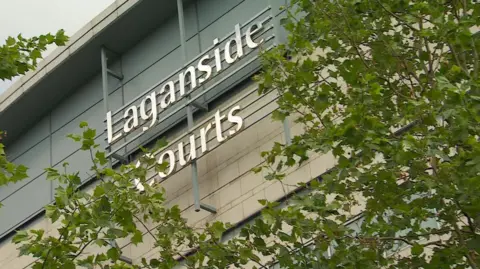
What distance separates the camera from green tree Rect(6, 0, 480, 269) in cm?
1102

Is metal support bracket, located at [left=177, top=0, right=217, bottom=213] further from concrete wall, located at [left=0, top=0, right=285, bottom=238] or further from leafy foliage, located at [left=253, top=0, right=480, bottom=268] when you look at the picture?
leafy foliage, located at [left=253, top=0, right=480, bottom=268]

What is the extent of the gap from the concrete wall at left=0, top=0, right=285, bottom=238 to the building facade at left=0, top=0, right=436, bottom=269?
29 mm

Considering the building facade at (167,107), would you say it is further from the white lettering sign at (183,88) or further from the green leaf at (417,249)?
the green leaf at (417,249)

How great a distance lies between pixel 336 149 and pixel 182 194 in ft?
33.7

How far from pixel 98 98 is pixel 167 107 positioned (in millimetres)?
3803

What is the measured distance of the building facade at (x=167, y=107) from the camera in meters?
20.7

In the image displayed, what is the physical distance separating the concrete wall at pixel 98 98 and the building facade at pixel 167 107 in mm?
29

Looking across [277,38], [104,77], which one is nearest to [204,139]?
[277,38]

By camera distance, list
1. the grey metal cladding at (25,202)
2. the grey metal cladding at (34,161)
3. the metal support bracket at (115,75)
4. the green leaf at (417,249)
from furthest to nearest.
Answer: the grey metal cladding at (34,161)
the grey metal cladding at (25,202)
the metal support bracket at (115,75)
the green leaf at (417,249)

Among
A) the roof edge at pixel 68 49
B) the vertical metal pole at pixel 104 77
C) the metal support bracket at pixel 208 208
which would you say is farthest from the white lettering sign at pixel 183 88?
the roof edge at pixel 68 49

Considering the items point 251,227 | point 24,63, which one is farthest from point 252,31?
point 251,227

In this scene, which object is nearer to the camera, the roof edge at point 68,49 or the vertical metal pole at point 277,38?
the vertical metal pole at point 277,38

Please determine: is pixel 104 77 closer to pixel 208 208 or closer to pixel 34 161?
pixel 34 161

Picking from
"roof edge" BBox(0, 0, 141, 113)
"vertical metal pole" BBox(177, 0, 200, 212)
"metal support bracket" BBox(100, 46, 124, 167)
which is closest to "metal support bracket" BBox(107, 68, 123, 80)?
"metal support bracket" BBox(100, 46, 124, 167)
